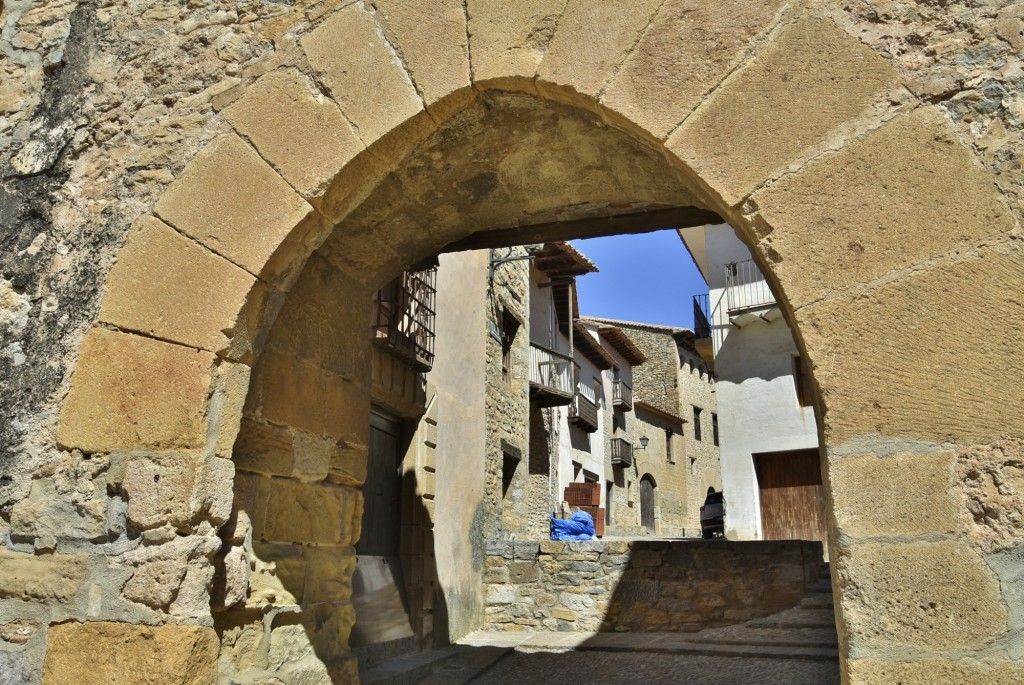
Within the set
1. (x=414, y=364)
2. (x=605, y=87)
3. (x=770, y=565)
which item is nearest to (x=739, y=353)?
(x=770, y=565)

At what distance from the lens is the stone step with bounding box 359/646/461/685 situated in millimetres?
5449

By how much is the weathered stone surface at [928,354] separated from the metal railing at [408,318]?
4551 mm

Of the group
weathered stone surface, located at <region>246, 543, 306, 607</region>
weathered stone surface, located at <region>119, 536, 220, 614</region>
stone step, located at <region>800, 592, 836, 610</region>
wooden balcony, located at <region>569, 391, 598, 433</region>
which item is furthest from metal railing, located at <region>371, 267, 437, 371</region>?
wooden balcony, located at <region>569, 391, 598, 433</region>

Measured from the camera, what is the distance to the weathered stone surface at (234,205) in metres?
2.58

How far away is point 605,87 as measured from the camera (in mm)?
2309

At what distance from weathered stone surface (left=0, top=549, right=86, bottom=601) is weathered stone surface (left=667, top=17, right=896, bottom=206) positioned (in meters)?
2.11

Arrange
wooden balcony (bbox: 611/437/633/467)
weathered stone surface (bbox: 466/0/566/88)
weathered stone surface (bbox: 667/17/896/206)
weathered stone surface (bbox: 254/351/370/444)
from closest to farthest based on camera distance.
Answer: weathered stone surface (bbox: 667/17/896/206), weathered stone surface (bbox: 466/0/566/88), weathered stone surface (bbox: 254/351/370/444), wooden balcony (bbox: 611/437/633/467)

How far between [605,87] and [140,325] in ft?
5.18

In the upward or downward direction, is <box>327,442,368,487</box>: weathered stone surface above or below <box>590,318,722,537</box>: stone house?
below

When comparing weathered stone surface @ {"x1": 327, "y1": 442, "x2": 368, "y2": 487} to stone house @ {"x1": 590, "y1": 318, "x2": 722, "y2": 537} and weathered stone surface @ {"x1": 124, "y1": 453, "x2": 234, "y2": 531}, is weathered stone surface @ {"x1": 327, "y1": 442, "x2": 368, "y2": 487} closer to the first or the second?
weathered stone surface @ {"x1": 124, "y1": 453, "x2": 234, "y2": 531}

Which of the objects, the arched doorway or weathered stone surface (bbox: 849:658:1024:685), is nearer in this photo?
weathered stone surface (bbox: 849:658:1024:685)

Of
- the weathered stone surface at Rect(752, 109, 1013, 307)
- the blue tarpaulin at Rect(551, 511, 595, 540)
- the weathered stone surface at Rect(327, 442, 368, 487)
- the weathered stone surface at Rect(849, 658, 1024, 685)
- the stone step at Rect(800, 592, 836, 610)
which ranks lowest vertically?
the stone step at Rect(800, 592, 836, 610)

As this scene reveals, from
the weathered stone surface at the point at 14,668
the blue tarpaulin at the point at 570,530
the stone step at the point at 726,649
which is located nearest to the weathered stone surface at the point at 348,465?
the weathered stone surface at the point at 14,668

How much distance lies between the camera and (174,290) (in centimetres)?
260
